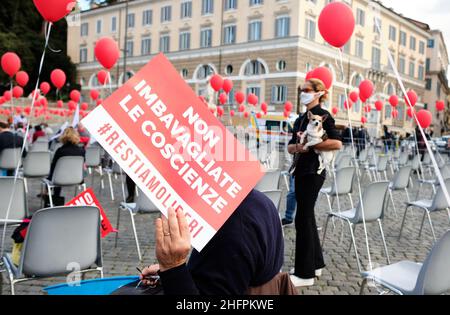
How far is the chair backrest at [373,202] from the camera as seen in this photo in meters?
4.26

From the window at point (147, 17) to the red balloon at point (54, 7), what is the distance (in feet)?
Answer: 131

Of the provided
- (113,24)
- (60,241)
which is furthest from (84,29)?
(60,241)

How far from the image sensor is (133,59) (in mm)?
43938

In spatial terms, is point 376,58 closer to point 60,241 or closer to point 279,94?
point 279,94

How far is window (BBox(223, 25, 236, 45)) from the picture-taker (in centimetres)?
3541

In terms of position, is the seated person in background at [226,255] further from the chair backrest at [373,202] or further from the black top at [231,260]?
the chair backrest at [373,202]

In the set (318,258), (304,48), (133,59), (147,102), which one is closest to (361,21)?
(304,48)

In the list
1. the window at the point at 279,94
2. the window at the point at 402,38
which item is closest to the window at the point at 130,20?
the window at the point at 279,94

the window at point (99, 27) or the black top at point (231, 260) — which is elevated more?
the window at point (99, 27)

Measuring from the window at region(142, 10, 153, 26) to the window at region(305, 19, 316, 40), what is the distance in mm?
16566

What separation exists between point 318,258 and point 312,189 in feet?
A: 2.33

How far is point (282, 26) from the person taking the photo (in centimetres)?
3266

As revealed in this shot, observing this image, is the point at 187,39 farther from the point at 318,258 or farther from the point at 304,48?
the point at 318,258

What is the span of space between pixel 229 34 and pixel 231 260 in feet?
118
